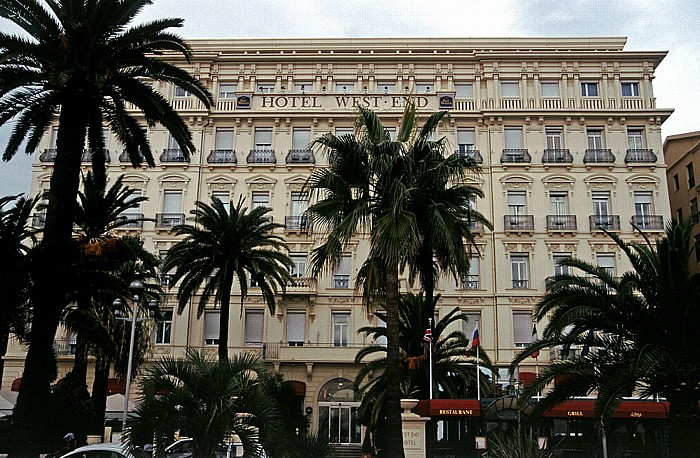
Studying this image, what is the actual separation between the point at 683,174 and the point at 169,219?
102 ft

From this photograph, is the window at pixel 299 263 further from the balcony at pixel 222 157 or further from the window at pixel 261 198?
the balcony at pixel 222 157

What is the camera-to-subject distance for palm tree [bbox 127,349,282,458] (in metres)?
12.9

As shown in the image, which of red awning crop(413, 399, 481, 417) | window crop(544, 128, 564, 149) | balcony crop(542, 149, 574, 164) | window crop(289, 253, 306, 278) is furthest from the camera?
window crop(544, 128, 564, 149)

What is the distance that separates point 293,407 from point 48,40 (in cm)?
2003

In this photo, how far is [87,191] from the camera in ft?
98.9

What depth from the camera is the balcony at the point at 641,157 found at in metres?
41.4

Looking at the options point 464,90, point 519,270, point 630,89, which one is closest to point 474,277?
point 519,270

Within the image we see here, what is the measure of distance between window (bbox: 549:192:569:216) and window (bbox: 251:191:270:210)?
53.1 ft

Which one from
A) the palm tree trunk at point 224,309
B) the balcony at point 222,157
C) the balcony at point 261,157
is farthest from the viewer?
the balcony at point 222,157

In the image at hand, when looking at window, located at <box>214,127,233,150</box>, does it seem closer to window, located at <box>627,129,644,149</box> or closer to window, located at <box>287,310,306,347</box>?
window, located at <box>287,310,306,347</box>

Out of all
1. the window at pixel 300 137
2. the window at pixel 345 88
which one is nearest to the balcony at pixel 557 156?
the window at pixel 345 88

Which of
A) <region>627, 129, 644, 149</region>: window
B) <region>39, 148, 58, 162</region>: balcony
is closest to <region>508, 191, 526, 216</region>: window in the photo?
<region>627, 129, 644, 149</region>: window

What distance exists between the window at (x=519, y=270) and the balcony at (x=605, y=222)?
4119mm

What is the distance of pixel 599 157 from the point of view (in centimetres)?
4178
